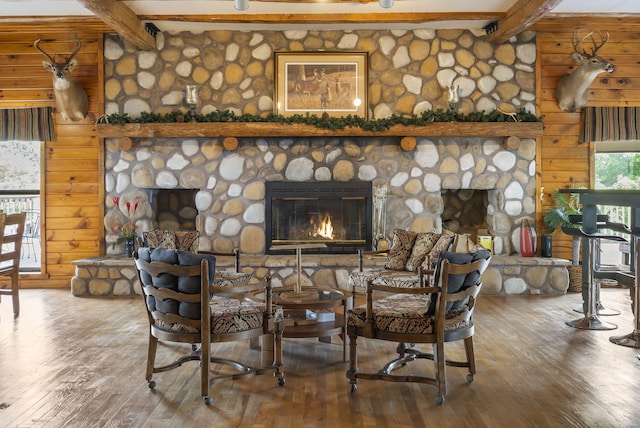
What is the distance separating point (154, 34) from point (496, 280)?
16.2 feet

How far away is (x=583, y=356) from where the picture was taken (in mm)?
4133

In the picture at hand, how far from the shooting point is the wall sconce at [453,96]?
668 centimetres

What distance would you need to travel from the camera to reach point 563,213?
6715 mm

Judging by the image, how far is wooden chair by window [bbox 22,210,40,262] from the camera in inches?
313

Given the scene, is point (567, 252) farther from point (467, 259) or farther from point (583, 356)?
point (467, 259)

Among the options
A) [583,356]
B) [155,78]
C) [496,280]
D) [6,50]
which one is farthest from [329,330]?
[6,50]

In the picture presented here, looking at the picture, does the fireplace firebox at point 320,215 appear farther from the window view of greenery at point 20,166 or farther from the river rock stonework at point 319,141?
the window view of greenery at point 20,166

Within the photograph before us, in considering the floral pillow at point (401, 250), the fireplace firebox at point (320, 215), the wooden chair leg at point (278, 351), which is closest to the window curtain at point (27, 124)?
the fireplace firebox at point (320, 215)

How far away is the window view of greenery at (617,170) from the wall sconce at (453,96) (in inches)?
84.3

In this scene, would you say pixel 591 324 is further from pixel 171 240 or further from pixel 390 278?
pixel 171 240

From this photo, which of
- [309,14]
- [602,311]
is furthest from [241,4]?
[602,311]

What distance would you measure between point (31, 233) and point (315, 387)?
6109 mm

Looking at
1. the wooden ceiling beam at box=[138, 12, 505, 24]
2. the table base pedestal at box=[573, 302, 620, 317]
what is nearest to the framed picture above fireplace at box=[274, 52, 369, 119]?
the wooden ceiling beam at box=[138, 12, 505, 24]

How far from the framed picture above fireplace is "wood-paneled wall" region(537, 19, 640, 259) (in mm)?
2260
